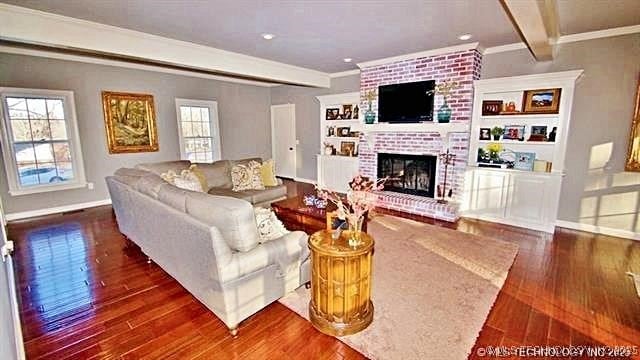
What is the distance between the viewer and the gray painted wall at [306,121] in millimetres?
7504

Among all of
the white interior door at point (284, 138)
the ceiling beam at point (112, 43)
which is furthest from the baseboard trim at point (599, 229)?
the white interior door at point (284, 138)

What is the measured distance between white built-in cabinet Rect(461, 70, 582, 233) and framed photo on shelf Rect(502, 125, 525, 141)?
0.07 m

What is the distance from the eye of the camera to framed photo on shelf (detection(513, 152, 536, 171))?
458 cm

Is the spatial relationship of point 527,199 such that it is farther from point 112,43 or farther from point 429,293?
point 112,43

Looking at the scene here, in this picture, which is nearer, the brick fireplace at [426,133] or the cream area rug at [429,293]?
the cream area rug at [429,293]

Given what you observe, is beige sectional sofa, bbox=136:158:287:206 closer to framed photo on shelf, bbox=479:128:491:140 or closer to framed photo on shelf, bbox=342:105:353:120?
framed photo on shelf, bbox=342:105:353:120

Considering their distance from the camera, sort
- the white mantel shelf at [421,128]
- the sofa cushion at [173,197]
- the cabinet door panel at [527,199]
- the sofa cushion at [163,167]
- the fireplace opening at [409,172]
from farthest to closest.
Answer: the fireplace opening at [409,172] → the white mantel shelf at [421,128] → the cabinet door panel at [527,199] → the sofa cushion at [163,167] → the sofa cushion at [173,197]

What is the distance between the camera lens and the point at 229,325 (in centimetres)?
214

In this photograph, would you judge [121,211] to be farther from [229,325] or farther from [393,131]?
[393,131]

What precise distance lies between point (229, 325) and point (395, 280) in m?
1.62

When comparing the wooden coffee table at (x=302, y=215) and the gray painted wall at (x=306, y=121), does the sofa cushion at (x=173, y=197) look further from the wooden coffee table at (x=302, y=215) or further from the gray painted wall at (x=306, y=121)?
the gray painted wall at (x=306, y=121)

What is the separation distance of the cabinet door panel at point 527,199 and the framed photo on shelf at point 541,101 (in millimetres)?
1042

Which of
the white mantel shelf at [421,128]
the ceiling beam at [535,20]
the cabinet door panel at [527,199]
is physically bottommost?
the cabinet door panel at [527,199]

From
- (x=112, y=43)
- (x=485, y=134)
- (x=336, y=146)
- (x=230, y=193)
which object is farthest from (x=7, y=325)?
(x=336, y=146)
